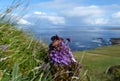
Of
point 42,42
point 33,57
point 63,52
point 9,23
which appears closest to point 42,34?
point 42,42

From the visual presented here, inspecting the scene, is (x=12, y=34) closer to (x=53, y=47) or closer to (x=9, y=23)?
(x=9, y=23)

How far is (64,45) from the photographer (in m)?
6.15

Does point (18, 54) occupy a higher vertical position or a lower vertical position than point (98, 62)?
higher

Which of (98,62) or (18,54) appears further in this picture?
(98,62)

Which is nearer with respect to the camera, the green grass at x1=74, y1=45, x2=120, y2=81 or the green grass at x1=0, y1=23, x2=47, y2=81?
the green grass at x1=0, y1=23, x2=47, y2=81

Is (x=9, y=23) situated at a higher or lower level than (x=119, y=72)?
higher

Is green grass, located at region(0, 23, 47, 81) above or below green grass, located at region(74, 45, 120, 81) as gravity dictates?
above

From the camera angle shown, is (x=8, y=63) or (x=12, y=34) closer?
(x=8, y=63)

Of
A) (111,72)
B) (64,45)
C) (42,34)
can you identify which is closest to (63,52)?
(64,45)

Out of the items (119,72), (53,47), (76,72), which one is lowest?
(119,72)

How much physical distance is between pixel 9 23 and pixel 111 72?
65.4ft

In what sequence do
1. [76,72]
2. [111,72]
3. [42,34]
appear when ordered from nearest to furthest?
1. [76,72]
2. [42,34]
3. [111,72]

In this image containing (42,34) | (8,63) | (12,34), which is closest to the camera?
(8,63)

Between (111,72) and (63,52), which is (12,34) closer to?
(63,52)
